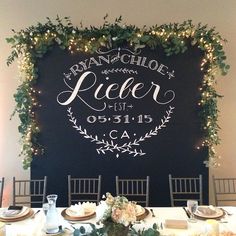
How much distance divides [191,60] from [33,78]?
6.48ft

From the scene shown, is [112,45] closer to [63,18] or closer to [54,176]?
[63,18]

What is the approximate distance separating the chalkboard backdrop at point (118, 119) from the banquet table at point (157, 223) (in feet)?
3.79

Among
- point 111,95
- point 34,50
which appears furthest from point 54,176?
point 34,50

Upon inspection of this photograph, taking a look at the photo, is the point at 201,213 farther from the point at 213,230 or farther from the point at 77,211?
the point at 77,211

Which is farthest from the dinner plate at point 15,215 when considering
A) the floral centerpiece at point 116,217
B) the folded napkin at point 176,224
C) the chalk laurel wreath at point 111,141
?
the chalk laurel wreath at point 111,141

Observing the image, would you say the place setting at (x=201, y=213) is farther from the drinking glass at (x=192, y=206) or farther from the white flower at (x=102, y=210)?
the white flower at (x=102, y=210)

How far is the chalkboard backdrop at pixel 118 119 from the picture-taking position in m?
4.05

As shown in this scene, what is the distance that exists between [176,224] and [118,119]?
181 cm

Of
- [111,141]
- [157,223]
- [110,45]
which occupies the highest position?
[110,45]

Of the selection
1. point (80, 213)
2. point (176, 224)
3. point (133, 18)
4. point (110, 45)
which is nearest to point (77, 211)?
point (80, 213)

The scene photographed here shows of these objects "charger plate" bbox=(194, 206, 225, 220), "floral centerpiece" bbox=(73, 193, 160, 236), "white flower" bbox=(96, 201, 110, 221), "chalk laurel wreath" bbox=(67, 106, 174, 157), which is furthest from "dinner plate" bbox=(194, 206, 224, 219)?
"chalk laurel wreath" bbox=(67, 106, 174, 157)

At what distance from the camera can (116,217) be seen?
2.02 metres

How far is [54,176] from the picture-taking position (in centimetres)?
411

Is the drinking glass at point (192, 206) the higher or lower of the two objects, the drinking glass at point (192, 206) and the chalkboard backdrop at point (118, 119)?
the lower
